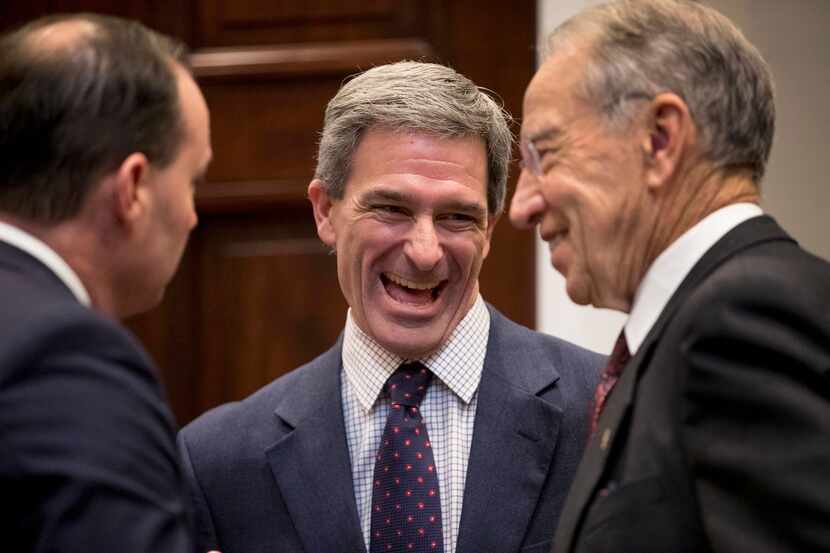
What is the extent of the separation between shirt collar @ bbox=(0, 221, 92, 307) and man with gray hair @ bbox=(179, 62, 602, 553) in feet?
2.31

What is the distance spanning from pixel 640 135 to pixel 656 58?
0.09 metres

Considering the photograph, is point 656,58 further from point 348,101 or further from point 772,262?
point 348,101

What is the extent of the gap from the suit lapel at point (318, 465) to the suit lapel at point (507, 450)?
176 mm

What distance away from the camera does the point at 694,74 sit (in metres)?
1.44

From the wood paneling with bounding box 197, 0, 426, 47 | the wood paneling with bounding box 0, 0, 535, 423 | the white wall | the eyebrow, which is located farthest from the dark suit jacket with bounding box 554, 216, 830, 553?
the wood paneling with bounding box 197, 0, 426, 47

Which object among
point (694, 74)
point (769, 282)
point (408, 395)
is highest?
point (694, 74)

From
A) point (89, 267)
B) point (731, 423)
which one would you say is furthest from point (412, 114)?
point (731, 423)

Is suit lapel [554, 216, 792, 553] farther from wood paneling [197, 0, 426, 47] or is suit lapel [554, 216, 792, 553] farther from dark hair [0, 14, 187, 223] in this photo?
wood paneling [197, 0, 426, 47]

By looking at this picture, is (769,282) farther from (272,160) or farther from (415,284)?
(272,160)

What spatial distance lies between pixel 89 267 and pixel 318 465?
2.23ft

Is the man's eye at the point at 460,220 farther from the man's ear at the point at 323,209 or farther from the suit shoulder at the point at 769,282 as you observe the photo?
the suit shoulder at the point at 769,282

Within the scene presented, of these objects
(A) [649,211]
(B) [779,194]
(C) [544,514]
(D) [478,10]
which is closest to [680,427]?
(A) [649,211]

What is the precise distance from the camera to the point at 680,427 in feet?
4.22

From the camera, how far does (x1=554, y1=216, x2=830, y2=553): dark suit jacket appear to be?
1.21 meters
